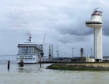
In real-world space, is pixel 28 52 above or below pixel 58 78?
above

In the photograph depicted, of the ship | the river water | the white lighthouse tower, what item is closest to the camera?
the river water

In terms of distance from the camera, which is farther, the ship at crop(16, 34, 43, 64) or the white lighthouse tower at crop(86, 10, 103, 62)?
the ship at crop(16, 34, 43, 64)

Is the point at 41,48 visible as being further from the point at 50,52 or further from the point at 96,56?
the point at 96,56

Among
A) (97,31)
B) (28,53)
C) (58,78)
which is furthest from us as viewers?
(28,53)

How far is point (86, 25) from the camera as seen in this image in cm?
6869

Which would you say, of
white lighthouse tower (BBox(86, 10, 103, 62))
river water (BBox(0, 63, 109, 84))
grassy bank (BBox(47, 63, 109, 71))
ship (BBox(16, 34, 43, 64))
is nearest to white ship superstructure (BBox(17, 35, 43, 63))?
ship (BBox(16, 34, 43, 64))

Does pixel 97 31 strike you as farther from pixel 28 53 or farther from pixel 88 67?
pixel 28 53

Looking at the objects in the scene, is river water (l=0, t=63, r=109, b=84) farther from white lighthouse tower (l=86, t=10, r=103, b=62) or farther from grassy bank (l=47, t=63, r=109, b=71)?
white lighthouse tower (l=86, t=10, r=103, b=62)

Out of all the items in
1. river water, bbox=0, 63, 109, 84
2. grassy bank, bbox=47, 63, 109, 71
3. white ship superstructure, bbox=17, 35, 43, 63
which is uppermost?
white ship superstructure, bbox=17, 35, 43, 63

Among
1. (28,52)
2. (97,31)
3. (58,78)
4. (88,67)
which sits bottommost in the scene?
(58,78)

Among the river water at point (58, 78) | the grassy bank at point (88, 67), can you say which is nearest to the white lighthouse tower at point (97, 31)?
the grassy bank at point (88, 67)

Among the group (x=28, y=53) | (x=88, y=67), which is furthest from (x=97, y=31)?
(x=28, y=53)

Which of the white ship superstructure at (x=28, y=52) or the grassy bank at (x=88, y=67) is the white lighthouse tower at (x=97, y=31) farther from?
the white ship superstructure at (x=28, y=52)

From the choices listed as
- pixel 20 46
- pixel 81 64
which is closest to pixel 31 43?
pixel 20 46
